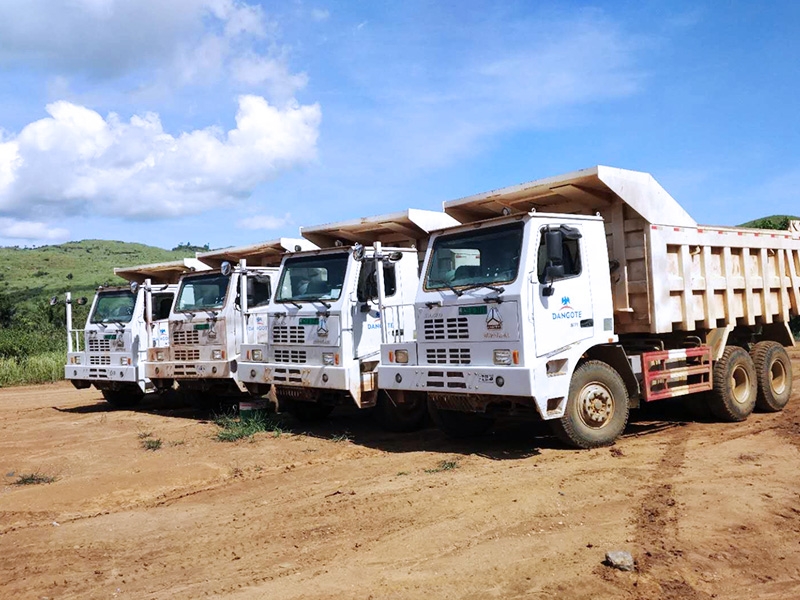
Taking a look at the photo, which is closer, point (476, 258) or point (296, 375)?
point (476, 258)

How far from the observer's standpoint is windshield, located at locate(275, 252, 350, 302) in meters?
9.97

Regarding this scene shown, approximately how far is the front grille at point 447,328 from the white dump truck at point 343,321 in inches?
38.7

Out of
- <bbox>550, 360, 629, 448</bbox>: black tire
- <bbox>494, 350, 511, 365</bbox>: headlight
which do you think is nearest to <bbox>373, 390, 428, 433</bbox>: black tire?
<bbox>494, 350, 511, 365</bbox>: headlight

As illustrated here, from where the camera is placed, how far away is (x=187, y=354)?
1253cm

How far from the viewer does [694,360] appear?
9.69 m

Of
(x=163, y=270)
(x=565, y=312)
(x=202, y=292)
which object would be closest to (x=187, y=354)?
(x=202, y=292)

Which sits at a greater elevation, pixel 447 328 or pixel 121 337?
pixel 121 337

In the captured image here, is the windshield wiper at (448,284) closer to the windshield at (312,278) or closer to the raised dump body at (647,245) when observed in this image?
the raised dump body at (647,245)

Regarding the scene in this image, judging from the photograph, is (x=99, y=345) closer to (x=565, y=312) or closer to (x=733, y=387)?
(x=565, y=312)

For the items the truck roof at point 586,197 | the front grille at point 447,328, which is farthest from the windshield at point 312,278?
the front grille at point 447,328

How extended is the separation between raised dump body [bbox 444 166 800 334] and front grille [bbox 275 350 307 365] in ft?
9.41

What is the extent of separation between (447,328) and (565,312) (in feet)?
4.39

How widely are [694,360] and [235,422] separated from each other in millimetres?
6783

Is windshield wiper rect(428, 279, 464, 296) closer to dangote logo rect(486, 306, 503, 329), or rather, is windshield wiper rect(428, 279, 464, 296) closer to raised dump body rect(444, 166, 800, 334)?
dangote logo rect(486, 306, 503, 329)
